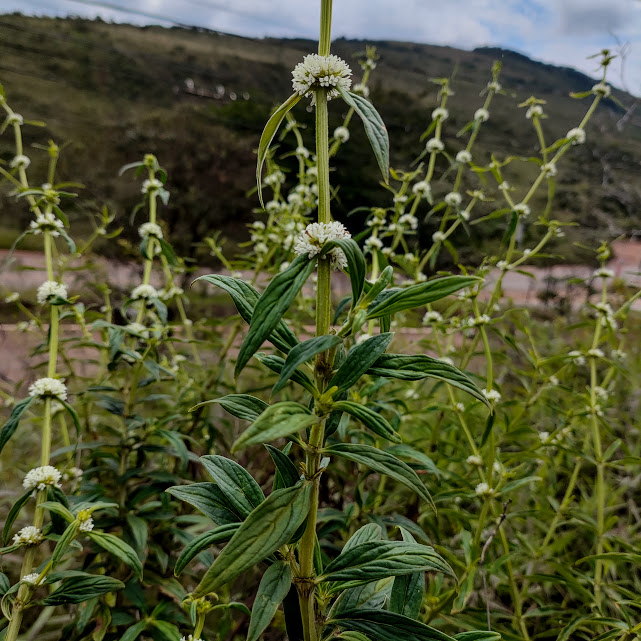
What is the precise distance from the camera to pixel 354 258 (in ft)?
0.54

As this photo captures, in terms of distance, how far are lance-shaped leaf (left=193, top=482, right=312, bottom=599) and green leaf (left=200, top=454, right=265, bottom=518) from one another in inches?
2.1

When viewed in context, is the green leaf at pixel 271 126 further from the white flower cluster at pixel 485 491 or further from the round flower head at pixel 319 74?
the white flower cluster at pixel 485 491

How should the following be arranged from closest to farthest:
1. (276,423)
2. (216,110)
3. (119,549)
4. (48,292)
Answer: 1. (276,423)
2. (119,549)
3. (48,292)
4. (216,110)

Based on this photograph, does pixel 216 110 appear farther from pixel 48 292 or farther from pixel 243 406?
pixel 243 406

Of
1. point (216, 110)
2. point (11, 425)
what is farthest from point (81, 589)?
point (216, 110)

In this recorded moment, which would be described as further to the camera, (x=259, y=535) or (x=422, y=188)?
(x=422, y=188)

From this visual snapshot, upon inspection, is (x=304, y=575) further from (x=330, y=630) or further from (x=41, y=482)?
(x=41, y=482)

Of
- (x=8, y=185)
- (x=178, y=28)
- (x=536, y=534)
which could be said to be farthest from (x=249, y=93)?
(x=536, y=534)

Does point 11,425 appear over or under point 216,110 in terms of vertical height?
under

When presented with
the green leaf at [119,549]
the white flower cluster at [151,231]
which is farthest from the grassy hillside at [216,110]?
the green leaf at [119,549]

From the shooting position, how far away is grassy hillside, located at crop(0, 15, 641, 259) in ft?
6.02

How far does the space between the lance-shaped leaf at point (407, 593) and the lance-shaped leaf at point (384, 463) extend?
76 millimetres

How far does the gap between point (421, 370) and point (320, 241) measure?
6cm

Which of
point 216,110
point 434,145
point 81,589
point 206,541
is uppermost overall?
point 216,110
